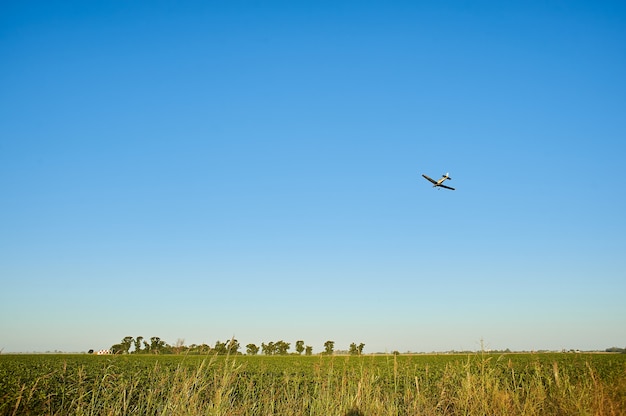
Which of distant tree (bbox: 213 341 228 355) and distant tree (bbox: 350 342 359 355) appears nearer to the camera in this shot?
distant tree (bbox: 213 341 228 355)

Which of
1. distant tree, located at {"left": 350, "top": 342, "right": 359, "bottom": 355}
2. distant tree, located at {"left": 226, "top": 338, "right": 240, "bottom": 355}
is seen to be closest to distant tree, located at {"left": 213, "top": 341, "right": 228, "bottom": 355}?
distant tree, located at {"left": 226, "top": 338, "right": 240, "bottom": 355}

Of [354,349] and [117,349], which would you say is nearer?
[117,349]

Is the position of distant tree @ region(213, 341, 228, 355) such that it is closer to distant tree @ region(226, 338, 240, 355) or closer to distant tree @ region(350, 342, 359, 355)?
distant tree @ region(226, 338, 240, 355)

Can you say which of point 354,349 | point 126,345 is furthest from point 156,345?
point 354,349

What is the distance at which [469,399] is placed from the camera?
6.91 meters

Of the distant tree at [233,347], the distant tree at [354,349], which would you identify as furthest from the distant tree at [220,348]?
the distant tree at [354,349]

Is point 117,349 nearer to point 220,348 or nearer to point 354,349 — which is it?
point 220,348

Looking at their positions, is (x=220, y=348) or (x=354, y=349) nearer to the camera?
(x=220, y=348)

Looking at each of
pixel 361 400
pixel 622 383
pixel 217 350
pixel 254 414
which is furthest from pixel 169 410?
pixel 622 383

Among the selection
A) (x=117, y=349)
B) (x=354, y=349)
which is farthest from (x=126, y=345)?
(x=354, y=349)

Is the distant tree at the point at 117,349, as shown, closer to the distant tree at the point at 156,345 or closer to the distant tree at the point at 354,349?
the distant tree at the point at 156,345

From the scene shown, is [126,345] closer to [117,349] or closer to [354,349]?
[117,349]

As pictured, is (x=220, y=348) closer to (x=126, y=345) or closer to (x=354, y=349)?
(x=126, y=345)

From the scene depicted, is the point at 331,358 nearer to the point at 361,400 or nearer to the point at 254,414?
the point at 361,400
